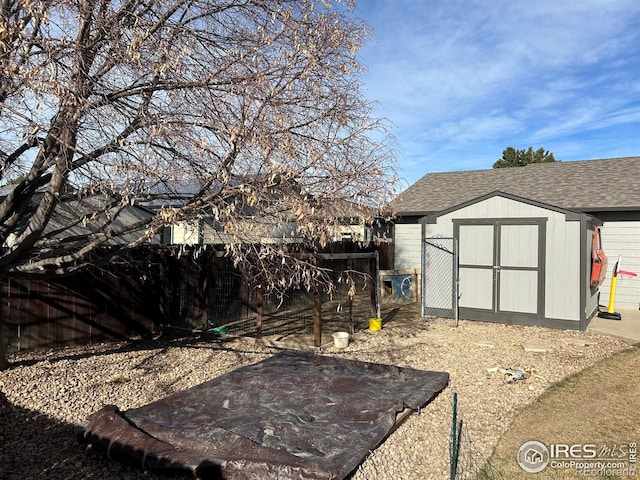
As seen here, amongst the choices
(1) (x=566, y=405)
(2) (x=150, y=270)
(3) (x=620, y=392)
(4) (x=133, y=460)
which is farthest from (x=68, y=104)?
(3) (x=620, y=392)

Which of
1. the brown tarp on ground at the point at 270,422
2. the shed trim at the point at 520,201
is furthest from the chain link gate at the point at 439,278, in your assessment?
the brown tarp on ground at the point at 270,422

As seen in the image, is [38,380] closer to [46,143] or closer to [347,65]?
[46,143]

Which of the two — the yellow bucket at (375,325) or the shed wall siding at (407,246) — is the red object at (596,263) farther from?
the shed wall siding at (407,246)

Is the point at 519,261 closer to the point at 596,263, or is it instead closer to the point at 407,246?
the point at 596,263

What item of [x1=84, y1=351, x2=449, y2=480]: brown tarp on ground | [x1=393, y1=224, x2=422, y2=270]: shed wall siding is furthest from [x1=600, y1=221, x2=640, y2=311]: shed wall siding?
[x1=84, y1=351, x2=449, y2=480]: brown tarp on ground

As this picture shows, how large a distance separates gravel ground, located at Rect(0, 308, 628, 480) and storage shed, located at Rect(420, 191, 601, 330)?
45 centimetres

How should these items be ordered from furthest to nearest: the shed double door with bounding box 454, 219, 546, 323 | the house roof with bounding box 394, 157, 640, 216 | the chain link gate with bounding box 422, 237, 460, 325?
the house roof with bounding box 394, 157, 640, 216, the chain link gate with bounding box 422, 237, 460, 325, the shed double door with bounding box 454, 219, 546, 323

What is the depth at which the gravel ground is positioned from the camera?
154 inches

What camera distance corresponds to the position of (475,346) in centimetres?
801

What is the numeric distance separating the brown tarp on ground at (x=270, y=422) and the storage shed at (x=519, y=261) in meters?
4.72

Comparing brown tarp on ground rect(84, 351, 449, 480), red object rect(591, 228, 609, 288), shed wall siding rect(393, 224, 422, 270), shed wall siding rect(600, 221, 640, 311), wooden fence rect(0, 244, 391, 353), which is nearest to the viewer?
brown tarp on ground rect(84, 351, 449, 480)

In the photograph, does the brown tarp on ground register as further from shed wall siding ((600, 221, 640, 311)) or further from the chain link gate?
shed wall siding ((600, 221, 640, 311))

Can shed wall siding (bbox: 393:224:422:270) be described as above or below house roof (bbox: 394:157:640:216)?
below

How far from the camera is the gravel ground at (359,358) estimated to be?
3918 mm
